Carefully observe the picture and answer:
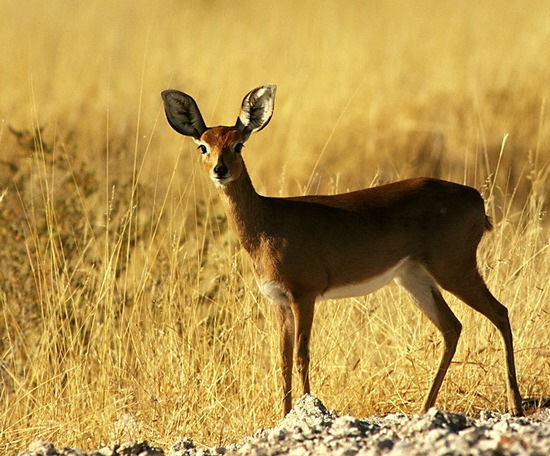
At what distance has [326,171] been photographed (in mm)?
12797

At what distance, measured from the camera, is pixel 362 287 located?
6.41 meters

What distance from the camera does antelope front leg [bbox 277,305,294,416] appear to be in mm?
6305

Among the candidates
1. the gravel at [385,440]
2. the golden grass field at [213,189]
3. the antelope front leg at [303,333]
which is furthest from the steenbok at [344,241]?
the gravel at [385,440]

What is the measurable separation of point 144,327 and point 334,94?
23.8 feet

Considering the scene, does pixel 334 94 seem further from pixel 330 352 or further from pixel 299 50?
pixel 330 352

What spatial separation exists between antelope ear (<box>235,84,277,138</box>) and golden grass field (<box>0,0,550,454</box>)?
0.87 metres

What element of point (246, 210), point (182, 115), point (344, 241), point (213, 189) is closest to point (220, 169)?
point (246, 210)

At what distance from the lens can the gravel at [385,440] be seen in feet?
13.2

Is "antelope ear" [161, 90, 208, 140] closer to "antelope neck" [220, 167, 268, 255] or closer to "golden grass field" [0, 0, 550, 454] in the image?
"antelope neck" [220, 167, 268, 255]

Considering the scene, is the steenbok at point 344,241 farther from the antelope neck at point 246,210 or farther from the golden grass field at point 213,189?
the golden grass field at point 213,189

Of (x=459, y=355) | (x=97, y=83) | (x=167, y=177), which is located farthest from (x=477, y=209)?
(x=97, y=83)

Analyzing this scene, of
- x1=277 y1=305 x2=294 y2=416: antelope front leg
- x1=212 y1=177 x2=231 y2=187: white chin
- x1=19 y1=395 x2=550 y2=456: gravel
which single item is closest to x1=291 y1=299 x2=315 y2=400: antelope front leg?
x1=277 y1=305 x2=294 y2=416: antelope front leg

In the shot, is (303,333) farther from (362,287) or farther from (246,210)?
(246,210)

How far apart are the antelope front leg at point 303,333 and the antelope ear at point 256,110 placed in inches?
40.4
